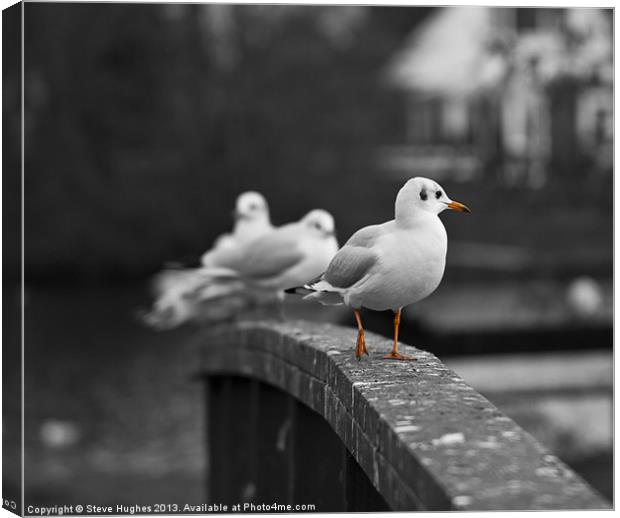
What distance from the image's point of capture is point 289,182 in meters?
11.2

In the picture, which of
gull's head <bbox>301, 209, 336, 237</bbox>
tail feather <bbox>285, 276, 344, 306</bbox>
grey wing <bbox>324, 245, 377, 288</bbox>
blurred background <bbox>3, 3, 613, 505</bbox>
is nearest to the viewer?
grey wing <bbox>324, 245, 377, 288</bbox>

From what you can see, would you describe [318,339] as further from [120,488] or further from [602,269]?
[602,269]

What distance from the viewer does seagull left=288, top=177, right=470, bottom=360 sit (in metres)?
2.49

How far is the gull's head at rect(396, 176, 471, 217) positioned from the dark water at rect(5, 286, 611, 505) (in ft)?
12.0

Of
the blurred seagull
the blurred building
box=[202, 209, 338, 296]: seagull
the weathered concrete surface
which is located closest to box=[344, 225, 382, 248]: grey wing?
the weathered concrete surface

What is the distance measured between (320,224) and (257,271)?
565 millimetres

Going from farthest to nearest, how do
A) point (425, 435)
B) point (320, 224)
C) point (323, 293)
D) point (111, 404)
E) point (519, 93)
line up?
point (111, 404), point (519, 93), point (320, 224), point (323, 293), point (425, 435)

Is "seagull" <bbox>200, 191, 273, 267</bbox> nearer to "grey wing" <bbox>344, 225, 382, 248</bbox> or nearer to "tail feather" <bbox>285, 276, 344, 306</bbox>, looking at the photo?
"tail feather" <bbox>285, 276, 344, 306</bbox>

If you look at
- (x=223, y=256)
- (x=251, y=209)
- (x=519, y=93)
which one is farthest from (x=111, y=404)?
(x=251, y=209)

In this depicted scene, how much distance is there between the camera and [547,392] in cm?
780

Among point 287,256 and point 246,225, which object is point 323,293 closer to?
point 287,256

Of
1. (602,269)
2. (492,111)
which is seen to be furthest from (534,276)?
(492,111)

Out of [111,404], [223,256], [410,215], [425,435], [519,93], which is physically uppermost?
[519,93]

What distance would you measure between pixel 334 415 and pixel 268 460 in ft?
4.46
